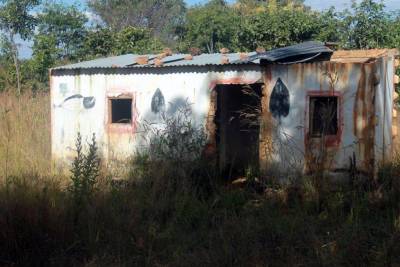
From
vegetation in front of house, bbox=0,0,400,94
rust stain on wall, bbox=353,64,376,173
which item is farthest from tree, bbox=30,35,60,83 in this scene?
rust stain on wall, bbox=353,64,376,173

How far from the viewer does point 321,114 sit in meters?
8.88

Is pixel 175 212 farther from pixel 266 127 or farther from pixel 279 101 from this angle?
pixel 279 101

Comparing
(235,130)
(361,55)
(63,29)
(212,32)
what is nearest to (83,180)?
(361,55)

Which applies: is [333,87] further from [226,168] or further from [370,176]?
[226,168]

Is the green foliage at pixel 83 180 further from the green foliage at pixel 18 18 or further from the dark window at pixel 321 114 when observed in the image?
the green foliage at pixel 18 18

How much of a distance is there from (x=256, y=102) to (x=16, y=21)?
32.4 ft

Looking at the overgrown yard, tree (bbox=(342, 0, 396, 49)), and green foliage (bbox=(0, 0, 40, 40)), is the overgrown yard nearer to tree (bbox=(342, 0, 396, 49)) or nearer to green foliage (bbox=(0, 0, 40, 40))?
tree (bbox=(342, 0, 396, 49))

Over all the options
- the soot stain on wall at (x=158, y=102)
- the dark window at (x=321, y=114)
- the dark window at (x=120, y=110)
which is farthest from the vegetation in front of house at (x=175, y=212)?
the dark window at (x=120, y=110)

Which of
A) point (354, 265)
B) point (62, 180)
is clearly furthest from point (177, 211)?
point (354, 265)

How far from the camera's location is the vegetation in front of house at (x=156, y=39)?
1502 cm

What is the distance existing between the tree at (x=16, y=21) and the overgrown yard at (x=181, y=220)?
1043cm

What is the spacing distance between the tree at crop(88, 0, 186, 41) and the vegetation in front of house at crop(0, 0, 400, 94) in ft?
26.3

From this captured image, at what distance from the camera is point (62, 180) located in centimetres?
704

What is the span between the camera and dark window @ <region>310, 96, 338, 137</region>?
8822 mm
